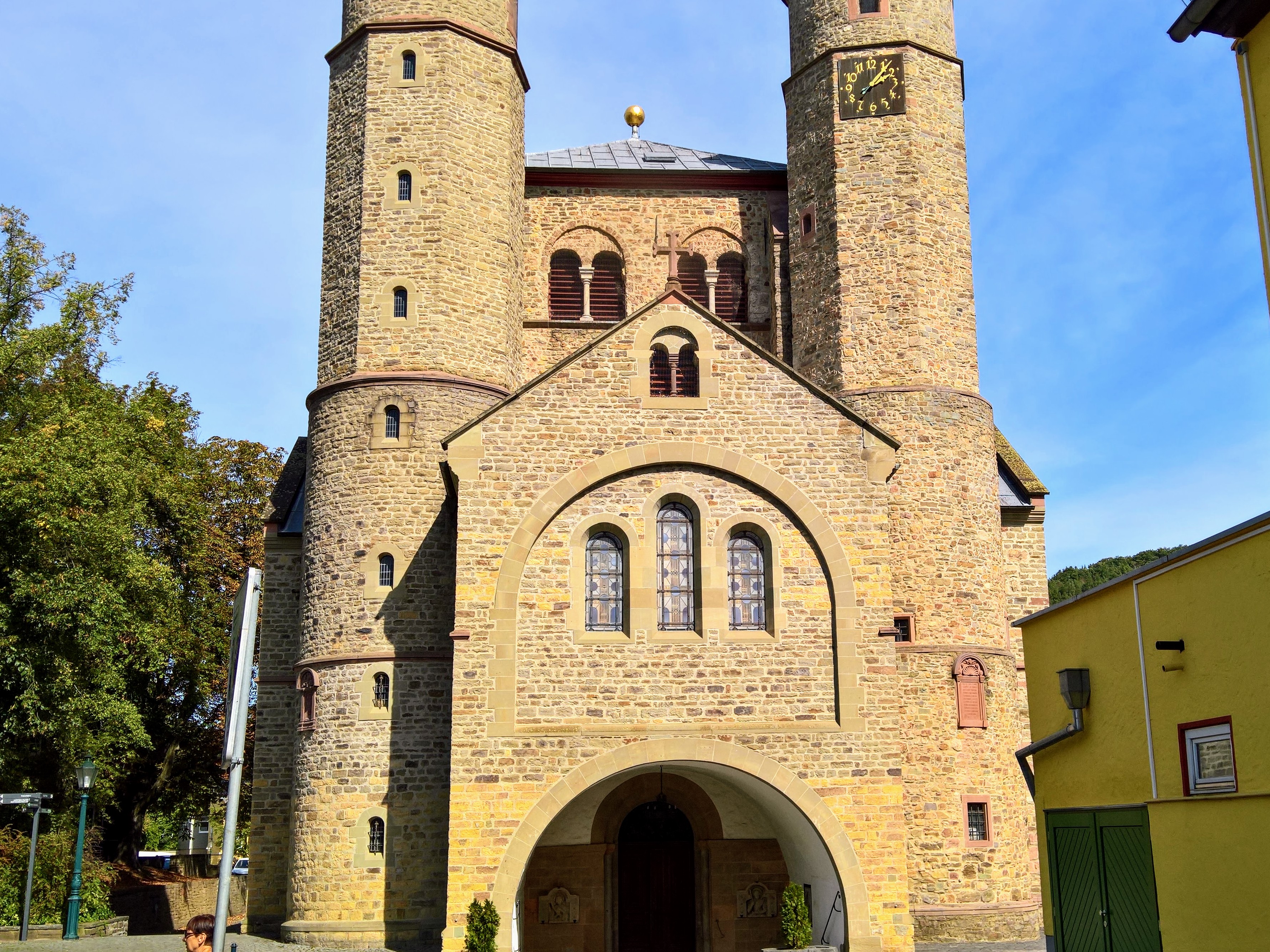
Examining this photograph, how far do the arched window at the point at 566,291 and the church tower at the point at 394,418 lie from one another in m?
1.90

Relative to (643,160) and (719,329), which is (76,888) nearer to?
(719,329)

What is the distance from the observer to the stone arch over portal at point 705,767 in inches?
690

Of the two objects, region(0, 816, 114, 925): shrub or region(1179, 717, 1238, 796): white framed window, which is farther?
region(0, 816, 114, 925): shrub

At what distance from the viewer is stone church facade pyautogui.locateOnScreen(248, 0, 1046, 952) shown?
18266 millimetres

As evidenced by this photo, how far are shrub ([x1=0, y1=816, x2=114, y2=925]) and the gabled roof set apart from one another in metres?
11.3

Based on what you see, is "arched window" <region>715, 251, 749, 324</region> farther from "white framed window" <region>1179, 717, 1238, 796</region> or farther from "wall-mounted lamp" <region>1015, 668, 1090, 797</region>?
"white framed window" <region>1179, 717, 1238, 796</region>

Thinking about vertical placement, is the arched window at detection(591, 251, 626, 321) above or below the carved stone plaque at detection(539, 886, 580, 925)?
above

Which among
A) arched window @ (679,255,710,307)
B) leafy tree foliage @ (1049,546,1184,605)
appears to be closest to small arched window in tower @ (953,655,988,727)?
arched window @ (679,255,710,307)

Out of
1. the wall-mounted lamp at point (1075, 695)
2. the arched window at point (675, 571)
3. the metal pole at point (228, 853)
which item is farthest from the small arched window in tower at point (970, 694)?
the metal pole at point (228, 853)

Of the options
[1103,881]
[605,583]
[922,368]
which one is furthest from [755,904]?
[922,368]

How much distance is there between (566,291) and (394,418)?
617 cm

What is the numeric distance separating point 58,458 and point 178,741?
12.6 m

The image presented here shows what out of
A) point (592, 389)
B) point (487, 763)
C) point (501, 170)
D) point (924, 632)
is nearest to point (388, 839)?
point (487, 763)

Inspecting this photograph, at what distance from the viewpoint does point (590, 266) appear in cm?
2716
